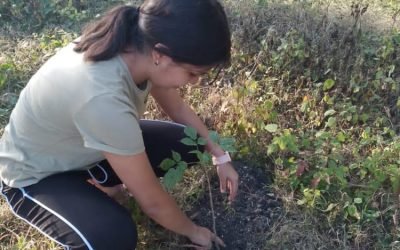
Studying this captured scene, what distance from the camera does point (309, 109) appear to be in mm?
2459

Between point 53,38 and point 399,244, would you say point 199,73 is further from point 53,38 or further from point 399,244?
point 53,38

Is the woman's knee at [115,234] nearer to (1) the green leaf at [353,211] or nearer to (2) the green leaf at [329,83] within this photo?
(1) the green leaf at [353,211]

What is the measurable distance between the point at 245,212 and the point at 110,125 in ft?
2.60

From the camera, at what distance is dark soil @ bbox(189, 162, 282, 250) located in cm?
199

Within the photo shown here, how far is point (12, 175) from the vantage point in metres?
1.75

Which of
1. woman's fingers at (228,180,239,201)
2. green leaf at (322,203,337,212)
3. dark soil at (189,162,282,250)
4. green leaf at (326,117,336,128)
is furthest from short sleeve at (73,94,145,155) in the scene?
green leaf at (326,117,336,128)

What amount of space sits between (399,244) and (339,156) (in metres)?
0.41

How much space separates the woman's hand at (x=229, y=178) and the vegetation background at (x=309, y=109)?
0.71 ft

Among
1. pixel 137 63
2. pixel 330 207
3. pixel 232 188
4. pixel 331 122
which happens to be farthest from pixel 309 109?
pixel 137 63

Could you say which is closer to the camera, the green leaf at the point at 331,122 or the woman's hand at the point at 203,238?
the woman's hand at the point at 203,238

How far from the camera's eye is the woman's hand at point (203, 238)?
187 cm

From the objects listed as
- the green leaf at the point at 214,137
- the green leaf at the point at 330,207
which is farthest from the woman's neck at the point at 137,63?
the green leaf at the point at 330,207

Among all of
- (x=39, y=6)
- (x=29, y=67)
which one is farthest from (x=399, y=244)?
(x=39, y=6)

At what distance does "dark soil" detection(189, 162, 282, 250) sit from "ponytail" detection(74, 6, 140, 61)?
2.70ft
